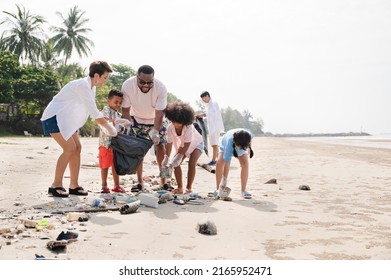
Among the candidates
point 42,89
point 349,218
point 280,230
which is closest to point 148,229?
point 280,230

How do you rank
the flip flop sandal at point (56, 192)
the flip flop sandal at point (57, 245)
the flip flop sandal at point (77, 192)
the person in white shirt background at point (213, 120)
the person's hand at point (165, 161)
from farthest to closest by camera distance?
1. the person in white shirt background at point (213, 120)
2. the person's hand at point (165, 161)
3. the flip flop sandal at point (77, 192)
4. the flip flop sandal at point (56, 192)
5. the flip flop sandal at point (57, 245)

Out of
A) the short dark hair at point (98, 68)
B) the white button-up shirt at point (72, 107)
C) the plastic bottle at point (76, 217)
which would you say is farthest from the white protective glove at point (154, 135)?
the plastic bottle at point (76, 217)

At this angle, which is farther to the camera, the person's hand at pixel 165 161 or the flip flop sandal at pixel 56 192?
A: the person's hand at pixel 165 161

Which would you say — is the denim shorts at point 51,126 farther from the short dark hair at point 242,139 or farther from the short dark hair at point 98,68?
the short dark hair at point 242,139

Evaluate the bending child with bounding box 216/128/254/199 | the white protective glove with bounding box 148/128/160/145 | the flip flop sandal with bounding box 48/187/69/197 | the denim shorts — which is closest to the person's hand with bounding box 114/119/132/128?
the white protective glove with bounding box 148/128/160/145

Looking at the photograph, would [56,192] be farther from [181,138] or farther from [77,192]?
[181,138]

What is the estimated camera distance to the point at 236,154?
16.9ft

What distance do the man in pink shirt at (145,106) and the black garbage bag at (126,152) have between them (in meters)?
0.35

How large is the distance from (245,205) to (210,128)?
Result: 5.18m

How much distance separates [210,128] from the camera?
370 inches

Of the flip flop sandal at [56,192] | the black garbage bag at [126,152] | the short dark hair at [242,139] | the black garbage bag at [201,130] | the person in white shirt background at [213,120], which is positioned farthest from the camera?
the person in white shirt background at [213,120]

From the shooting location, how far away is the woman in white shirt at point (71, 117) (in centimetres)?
443

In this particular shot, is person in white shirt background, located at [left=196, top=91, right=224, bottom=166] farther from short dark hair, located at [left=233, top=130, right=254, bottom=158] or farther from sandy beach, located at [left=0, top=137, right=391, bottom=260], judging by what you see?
short dark hair, located at [left=233, top=130, right=254, bottom=158]
